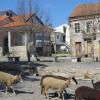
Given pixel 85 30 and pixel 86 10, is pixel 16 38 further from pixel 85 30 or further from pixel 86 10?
pixel 86 10

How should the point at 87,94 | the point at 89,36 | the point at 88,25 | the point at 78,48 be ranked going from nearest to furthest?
1. the point at 87,94
2. the point at 89,36
3. the point at 88,25
4. the point at 78,48

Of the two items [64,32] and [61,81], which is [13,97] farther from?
[64,32]

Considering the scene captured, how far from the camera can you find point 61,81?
13453 mm

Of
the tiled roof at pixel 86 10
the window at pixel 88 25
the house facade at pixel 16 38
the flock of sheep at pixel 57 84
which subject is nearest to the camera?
the flock of sheep at pixel 57 84

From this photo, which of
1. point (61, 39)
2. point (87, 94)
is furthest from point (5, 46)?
point (87, 94)

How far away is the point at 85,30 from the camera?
49.0 m

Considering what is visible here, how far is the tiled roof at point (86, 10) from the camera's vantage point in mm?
48531

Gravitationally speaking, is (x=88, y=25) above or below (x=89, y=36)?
above

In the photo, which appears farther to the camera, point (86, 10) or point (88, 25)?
point (86, 10)

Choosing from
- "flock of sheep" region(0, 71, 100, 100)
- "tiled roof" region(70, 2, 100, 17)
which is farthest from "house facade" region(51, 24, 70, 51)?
"flock of sheep" region(0, 71, 100, 100)

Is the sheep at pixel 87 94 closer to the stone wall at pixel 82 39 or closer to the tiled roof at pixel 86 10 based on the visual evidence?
the stone wall at pixel 82 39

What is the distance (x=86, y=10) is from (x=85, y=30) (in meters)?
2.87

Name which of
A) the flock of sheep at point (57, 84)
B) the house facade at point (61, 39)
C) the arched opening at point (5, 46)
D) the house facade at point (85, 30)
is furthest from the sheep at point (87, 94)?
the house facade at point (61, 39)

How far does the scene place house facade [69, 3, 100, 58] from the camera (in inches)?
1875
